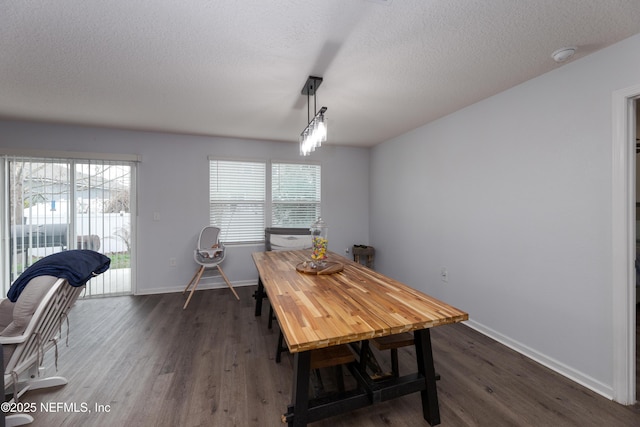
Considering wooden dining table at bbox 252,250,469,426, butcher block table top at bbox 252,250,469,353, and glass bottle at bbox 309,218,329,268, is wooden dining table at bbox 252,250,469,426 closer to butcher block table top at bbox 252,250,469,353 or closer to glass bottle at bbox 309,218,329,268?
butcher block table top at bbox 252,250,469,353

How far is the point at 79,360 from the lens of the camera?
6.88 feet

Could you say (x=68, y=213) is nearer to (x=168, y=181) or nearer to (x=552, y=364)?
(x=168, y=181)

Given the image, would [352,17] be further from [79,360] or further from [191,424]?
[79,360]

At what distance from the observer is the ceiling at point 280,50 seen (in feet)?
4.58

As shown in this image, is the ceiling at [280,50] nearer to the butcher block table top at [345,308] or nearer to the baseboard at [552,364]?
the butcher block table top at [345,308]

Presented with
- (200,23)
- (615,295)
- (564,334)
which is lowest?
(564,334)

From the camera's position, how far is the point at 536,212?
211 centimetres

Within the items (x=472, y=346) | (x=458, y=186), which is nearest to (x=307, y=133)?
(x=458, y=186)

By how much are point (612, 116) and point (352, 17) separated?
1.78 metres

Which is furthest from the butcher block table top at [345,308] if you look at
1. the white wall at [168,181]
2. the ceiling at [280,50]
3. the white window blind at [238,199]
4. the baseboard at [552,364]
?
the white wall at [168,181]

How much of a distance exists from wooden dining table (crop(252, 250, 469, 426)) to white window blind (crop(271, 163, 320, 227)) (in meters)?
2.62

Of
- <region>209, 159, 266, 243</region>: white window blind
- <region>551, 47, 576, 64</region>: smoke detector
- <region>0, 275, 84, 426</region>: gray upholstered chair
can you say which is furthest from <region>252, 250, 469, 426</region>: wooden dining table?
<region>209, 159, 266, 243</region>: white window blind

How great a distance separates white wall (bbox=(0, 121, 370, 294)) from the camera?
339cm

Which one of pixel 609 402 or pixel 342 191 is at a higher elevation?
pixel 342 191
